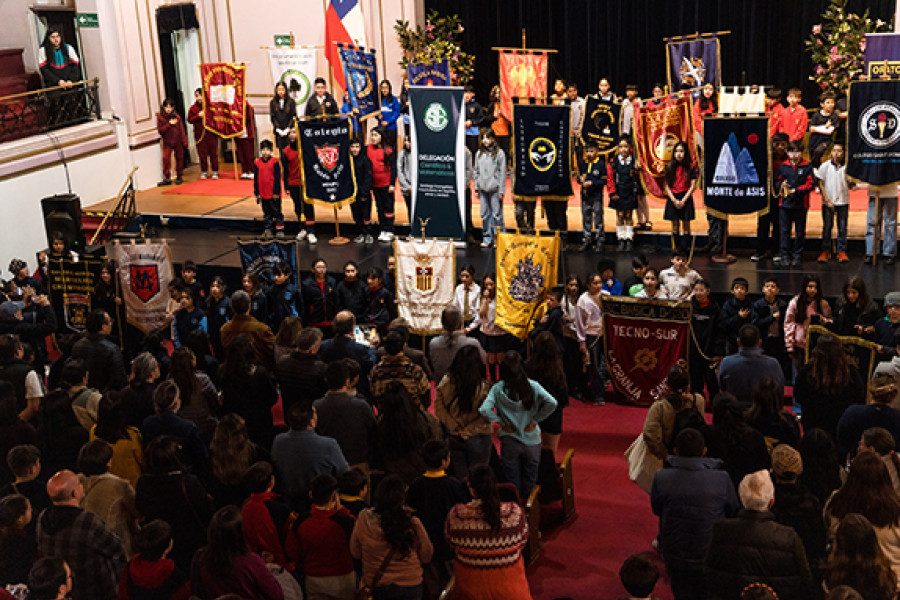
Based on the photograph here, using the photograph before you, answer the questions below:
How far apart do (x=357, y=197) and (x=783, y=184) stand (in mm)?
5517

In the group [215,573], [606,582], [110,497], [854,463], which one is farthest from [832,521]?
[110,497]

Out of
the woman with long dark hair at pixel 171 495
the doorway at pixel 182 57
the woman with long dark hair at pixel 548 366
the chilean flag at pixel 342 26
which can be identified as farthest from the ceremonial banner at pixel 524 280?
the doorway at pixel 182 57

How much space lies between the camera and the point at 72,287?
10.5 meters

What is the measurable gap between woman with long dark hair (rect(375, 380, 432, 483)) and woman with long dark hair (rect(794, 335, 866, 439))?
268 cm

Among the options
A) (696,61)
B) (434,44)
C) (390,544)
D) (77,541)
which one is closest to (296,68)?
(434,44)

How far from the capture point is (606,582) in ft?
20.8

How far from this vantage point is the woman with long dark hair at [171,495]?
17.2 feet

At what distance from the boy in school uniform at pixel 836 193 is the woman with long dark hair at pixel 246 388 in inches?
290

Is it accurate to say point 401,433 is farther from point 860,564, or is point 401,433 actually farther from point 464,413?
point 860,564

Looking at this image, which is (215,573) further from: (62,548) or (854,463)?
(854,463)

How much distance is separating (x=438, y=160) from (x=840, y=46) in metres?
7.46

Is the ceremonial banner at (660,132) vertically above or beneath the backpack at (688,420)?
above

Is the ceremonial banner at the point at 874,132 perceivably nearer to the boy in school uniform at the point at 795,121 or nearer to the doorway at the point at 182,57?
the boy in school uniform at the point at 795,121

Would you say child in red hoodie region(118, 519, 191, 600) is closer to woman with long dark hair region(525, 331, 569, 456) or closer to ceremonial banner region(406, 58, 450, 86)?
woman with long dark hair region(525, 331, 569, 456)
